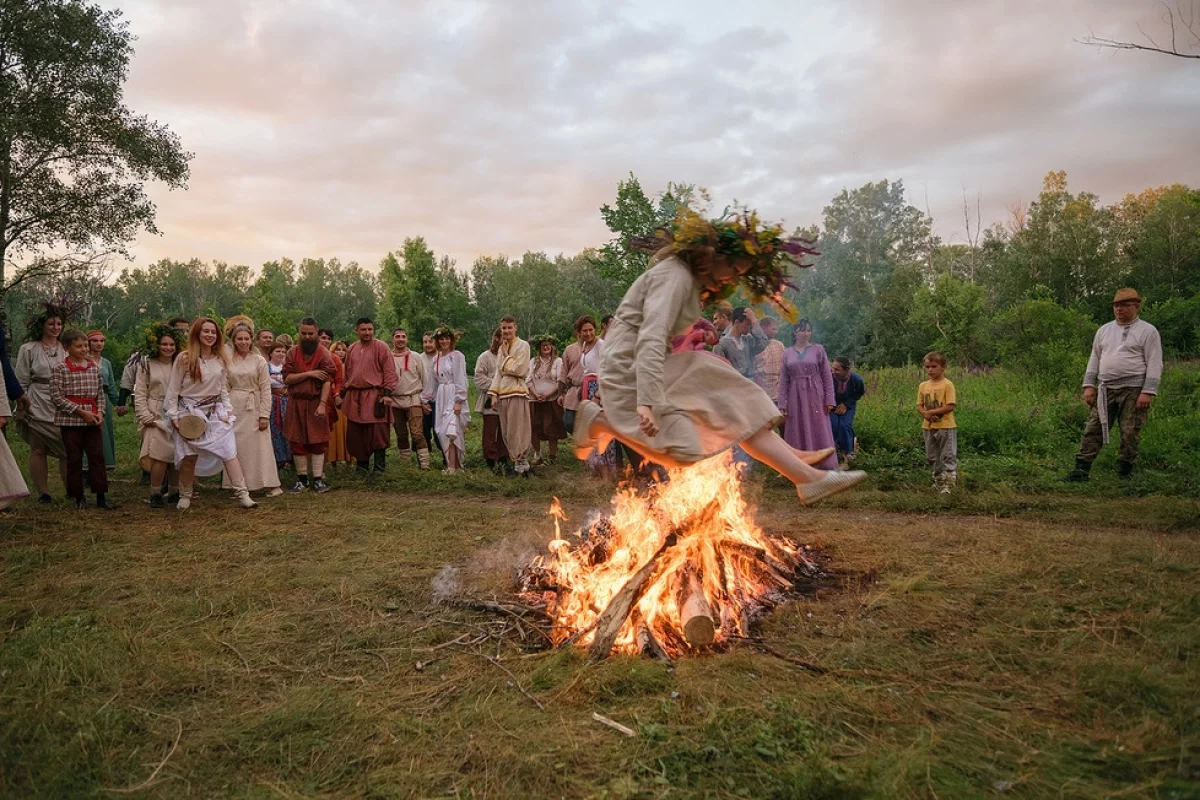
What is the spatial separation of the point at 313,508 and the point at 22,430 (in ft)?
12.2

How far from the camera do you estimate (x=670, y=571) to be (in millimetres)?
4055

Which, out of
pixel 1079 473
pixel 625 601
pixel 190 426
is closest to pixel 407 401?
pixel 190 426

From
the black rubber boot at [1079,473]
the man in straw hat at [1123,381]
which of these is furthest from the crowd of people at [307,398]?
the man in straw hat at [1123,381]

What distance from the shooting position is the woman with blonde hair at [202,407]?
7609 mm

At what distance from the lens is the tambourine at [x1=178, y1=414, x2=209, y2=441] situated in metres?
Answer: 7.44

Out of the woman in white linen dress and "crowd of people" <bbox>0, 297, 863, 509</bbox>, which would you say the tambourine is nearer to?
"crowd of people" <bbox>0, 297, 863, 509</bbox>

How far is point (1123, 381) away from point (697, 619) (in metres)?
6.98

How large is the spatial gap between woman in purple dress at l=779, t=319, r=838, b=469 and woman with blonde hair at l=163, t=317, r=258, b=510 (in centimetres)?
638

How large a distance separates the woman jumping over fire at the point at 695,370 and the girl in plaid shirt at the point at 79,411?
6.38 m

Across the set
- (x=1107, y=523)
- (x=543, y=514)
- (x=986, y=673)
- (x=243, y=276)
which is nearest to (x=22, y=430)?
(x=543, y=514)

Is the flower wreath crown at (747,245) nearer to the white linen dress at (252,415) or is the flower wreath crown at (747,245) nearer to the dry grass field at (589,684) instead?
the dry grass field at (589,684)

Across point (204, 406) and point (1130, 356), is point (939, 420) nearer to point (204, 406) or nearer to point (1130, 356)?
point (1130, 356)

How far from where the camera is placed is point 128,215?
878 inches

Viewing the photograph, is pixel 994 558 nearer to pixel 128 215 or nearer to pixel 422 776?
pixel 422 776
